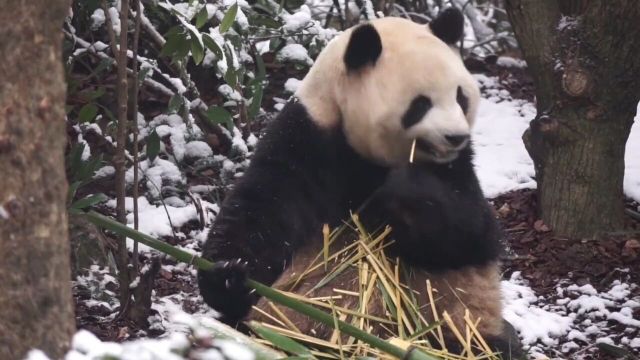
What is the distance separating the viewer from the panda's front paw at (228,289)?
2947 millimetres

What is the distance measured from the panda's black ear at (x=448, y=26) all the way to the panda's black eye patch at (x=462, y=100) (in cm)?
33

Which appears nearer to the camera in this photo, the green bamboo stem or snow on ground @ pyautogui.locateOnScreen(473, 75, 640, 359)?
the green bamboo stem

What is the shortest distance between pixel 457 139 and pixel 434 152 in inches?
7.0

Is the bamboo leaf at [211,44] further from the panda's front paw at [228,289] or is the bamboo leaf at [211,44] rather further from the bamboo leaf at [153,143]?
the panda's front paw at [228,289]

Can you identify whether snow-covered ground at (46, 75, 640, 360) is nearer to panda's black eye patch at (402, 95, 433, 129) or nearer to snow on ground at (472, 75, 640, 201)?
snow on ground at (472, 75, 640, 201)

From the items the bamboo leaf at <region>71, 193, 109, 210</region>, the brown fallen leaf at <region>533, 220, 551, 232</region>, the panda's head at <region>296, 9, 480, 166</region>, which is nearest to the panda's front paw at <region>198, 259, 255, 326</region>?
the panda's head at <region>296, 9, 480, 166</region>

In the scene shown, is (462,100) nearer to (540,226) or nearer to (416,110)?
(416,110)

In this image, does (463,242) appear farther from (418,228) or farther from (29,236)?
(29,236)

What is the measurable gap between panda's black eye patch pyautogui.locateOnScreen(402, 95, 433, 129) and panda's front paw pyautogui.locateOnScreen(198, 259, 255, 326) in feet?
2.39

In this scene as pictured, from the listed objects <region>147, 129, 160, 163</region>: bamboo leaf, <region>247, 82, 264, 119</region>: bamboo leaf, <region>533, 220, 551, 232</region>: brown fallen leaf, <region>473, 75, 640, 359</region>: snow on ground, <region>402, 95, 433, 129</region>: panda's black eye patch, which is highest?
<region>402, 95, 433, 129</region>: panda's black eye patch

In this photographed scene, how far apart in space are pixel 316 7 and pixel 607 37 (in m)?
2.67

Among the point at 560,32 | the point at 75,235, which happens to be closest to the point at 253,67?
the point at 560,32

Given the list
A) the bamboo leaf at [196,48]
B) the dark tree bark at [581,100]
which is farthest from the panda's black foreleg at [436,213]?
the dark tree bark at [581,100]

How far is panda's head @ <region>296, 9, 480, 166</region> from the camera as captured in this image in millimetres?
3170
